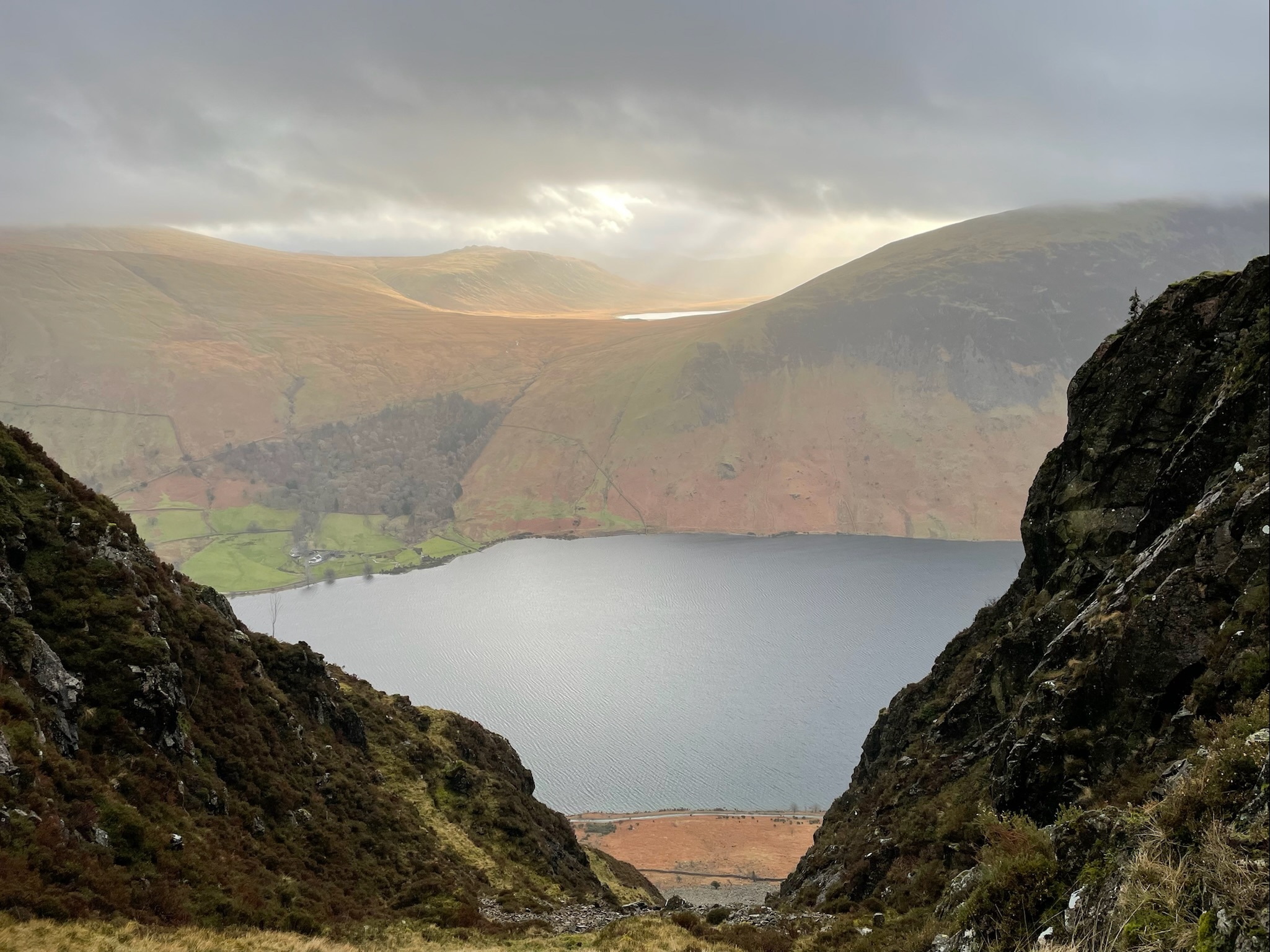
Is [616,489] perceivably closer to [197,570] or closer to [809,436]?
[809,436]

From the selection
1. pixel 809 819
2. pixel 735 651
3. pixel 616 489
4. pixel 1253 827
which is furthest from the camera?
pixel 616 489

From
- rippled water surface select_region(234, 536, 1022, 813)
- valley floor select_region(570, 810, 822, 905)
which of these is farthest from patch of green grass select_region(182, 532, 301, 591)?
valley floor select_region(570, 810, 822, 905)

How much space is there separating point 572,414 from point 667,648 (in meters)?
107

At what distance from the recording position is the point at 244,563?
113 m

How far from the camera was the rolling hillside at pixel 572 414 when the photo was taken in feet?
440

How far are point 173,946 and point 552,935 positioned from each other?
814cm

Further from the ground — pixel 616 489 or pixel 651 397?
pixel 651 397

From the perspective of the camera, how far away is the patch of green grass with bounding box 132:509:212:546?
392 ft

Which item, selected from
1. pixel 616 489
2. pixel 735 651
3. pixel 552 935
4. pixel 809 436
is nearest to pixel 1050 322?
pixel 809 436

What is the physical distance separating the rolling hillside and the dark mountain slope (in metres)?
99.3

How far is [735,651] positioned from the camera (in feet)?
224

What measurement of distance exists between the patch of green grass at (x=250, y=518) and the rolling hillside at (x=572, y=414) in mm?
663

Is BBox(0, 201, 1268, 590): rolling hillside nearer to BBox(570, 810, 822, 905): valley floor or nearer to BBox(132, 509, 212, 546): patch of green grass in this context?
BBox(132, 509, 212, 546): patch of green grass

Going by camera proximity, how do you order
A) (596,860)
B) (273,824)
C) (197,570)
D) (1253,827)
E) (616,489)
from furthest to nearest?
(616,489) < (197,570) < (596,860) < (273,824) < (1253,827)
